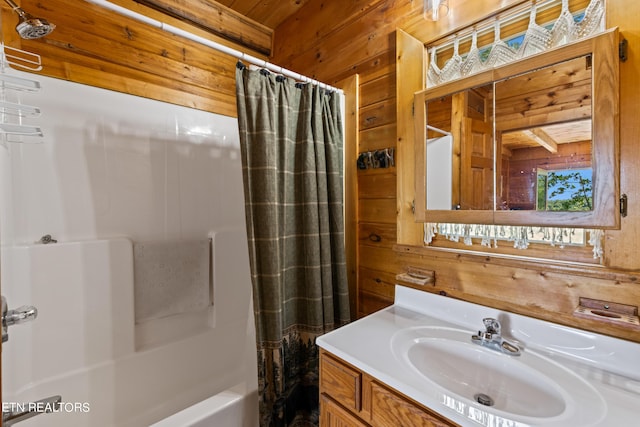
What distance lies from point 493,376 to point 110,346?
1662 mm

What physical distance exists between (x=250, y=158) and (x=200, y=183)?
2.13 ft

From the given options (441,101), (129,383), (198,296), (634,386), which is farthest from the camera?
(198,296)

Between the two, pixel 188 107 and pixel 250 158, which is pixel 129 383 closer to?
pixel 250 158

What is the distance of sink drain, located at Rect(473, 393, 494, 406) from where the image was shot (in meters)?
0.86

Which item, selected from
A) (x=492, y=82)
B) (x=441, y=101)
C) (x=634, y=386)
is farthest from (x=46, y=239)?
(x=634, y=386)

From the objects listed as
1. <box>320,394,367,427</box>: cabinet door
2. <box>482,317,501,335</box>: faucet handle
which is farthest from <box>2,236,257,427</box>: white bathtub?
<box>482,317,501,335</box>: faucet handle

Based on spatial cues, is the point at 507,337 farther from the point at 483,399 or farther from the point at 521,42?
the point at 521,42

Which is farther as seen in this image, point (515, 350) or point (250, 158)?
point (250, 158)

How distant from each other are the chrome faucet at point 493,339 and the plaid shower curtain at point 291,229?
0.63 meters

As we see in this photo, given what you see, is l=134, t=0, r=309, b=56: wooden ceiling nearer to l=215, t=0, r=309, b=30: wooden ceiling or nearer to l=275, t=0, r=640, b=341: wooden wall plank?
l=215, t=0, r=309, b=30: wooden ceiling

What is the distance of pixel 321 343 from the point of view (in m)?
0.99

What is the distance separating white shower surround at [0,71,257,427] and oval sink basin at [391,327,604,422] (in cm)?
73

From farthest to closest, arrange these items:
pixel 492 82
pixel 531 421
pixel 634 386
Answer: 1. pixel 492 82
2. pixel 634 386
3. pixel 531 421

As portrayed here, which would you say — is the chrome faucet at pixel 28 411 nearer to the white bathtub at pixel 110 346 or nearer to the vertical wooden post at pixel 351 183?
the white bathtub at pixel 110 346
